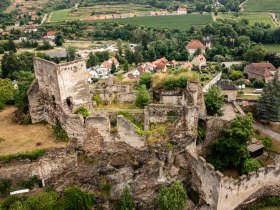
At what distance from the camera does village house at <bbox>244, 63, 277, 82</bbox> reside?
52.5 m

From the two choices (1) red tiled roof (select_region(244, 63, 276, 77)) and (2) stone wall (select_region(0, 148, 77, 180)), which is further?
(1) red tiled roof (select_region(244, 63, 276, 77))

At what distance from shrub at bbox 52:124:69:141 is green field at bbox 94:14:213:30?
8238cm

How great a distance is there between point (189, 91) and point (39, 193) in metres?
12.7

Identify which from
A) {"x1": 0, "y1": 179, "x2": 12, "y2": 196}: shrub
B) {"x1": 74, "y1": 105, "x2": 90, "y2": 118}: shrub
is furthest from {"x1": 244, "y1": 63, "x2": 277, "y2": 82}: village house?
{"x1": 0, "y1": 179, "x2": 12, "y2": 196}: shrub

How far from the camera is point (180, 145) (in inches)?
898

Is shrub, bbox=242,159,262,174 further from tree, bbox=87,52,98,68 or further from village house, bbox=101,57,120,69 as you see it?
tree, bbox=87,52,98,68

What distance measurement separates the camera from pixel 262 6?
381 feet

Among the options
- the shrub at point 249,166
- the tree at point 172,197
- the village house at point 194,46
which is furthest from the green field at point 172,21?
the tree at point 172,197

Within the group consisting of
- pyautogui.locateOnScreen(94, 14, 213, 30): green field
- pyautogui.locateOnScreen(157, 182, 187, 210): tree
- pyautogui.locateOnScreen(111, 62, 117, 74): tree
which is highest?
pyautogui.locateOnScreen(94, 14, 213, 30): green field

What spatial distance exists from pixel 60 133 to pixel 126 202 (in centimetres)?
627

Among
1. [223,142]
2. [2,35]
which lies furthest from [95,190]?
[2,35]

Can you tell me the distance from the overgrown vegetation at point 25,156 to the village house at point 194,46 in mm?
59945

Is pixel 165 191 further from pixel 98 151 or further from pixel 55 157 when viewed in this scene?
pixel 55 157

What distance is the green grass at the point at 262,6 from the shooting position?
112175mm
